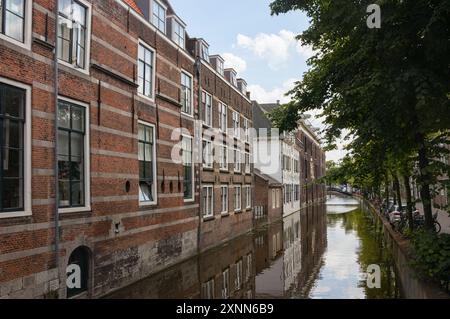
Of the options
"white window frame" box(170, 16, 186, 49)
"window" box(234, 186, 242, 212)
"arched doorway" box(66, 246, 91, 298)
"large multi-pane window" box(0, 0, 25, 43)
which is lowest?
"arched doorway" box(66, 246, 91, 298)

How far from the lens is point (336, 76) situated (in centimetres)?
1100

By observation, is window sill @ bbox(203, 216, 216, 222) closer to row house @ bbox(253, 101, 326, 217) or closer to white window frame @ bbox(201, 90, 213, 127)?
white window frame @ bbox(201, 90, 213, 127)

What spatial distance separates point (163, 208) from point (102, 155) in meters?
4.37

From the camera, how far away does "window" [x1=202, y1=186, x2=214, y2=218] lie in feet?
66.9

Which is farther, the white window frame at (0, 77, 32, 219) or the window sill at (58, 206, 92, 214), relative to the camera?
the window sill at (58, 206, 92, 214)

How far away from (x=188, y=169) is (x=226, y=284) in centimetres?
645

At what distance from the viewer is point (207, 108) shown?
70.5 feet

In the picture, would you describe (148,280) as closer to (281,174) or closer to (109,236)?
(109,236)

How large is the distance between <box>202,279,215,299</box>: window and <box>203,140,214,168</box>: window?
7.91m

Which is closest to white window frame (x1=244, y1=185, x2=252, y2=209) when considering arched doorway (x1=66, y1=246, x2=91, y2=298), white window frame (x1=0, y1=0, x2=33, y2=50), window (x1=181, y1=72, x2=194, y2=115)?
window (x1=181, y1=72, x2=194, y2=115)

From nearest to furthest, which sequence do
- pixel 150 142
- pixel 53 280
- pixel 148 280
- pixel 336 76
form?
pixel 53 280
pixel 336 76
pixel 148 280
pixel 150 142

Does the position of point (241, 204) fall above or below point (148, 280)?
above

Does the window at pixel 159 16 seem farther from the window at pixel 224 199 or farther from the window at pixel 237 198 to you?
the window at pixel 237 198
